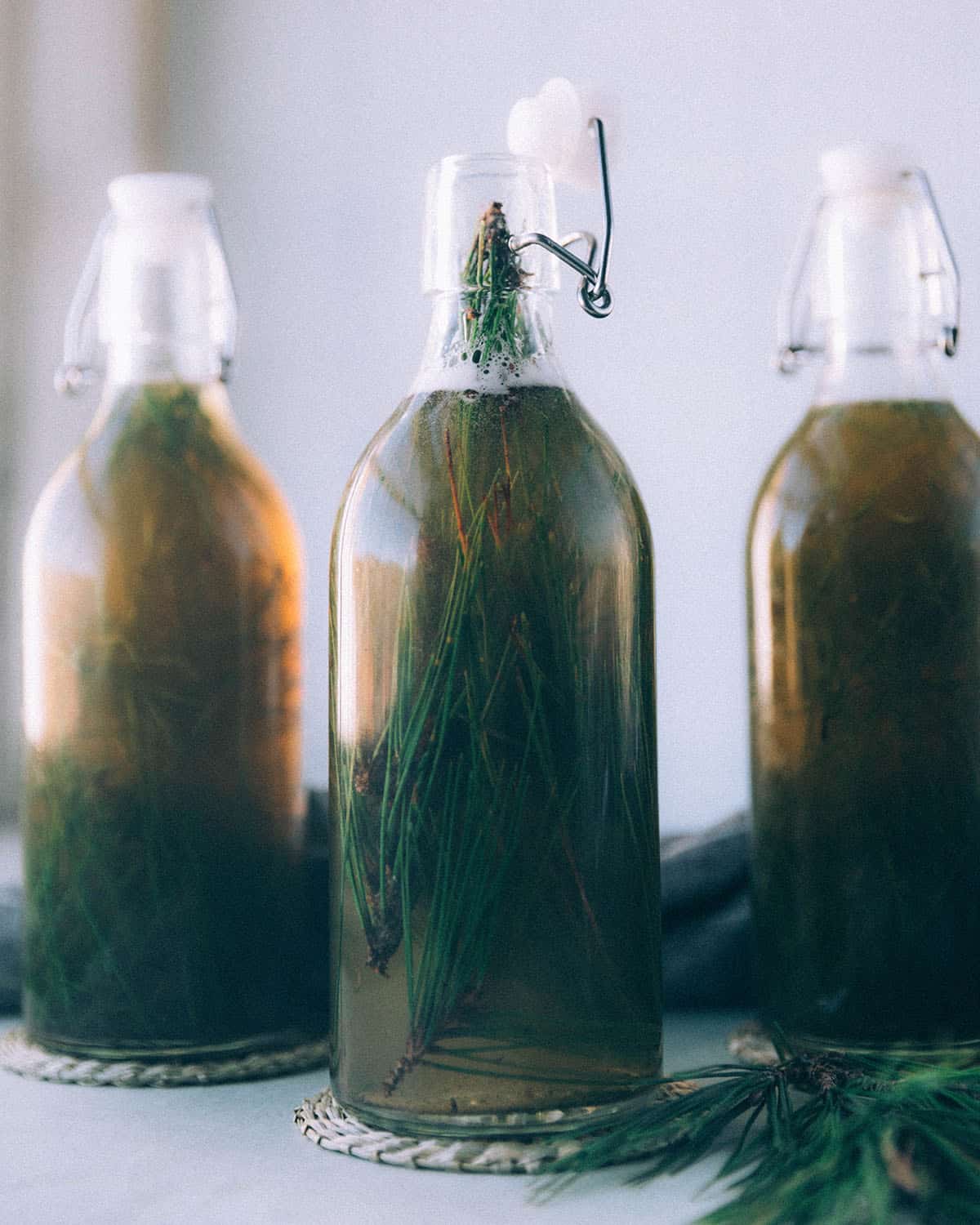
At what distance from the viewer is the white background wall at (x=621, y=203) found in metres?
0.77

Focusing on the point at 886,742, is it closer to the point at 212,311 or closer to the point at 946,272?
the point at 946,272

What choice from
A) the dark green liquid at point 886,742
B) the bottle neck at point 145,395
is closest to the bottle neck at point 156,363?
the bottle neck at point 145,395

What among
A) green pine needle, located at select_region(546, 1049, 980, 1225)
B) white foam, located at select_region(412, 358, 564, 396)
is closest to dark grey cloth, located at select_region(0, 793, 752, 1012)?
green pine needle, located at select_region(546, 1049, 980, 1225)

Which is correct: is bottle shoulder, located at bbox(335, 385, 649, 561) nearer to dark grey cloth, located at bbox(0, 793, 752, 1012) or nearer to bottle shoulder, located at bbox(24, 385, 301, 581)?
bottle shoulder, located at bbox(24, 385, 301, 581)

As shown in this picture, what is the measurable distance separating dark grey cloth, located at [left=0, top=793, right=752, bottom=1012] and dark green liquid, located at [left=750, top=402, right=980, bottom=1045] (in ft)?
0.25

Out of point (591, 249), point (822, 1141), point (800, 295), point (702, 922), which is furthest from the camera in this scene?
point (800, 295)

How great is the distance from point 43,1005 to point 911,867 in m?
0.35

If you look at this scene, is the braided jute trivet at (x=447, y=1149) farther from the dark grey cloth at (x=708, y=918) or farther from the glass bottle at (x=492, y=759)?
the dark grey cloth at (x=708, y=918)

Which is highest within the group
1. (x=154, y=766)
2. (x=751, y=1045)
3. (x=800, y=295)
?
(x=800, y=295)

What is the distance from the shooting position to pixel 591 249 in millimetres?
520

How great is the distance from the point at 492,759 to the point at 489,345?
0.47ft

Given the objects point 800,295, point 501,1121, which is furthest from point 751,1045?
point 800,295

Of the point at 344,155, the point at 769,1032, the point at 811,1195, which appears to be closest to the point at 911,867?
the point at 769,1032

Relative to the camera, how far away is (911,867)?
0.53 m
